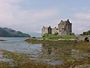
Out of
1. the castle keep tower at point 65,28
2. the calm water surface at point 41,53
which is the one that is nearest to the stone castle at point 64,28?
the castle keep tower at point 65,28

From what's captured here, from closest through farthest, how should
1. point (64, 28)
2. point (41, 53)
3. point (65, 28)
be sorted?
1. point (41, 53)
2. point (64, 28)
3. point (65, 28)

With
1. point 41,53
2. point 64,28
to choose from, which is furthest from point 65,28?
point 41,53

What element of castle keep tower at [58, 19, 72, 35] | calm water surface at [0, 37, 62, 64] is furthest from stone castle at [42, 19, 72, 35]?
calm water surface at [0, 37, 62, 64]

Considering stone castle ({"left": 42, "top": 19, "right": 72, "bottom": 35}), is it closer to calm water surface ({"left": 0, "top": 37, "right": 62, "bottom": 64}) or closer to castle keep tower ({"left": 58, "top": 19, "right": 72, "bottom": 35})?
castle keep tower ({"left": 58, "top": 19, "right": 72, "bottom": 35})

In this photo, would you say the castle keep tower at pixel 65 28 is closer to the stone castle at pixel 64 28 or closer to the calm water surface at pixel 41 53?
the stone castle at pixel 64 28

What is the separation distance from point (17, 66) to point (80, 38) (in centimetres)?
9210

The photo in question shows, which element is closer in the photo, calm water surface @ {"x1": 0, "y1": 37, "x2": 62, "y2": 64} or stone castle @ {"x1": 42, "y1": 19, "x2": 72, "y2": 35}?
calm water surface @ {"x1": 0, "y1": 37, "x2": 62, "y2": 64}

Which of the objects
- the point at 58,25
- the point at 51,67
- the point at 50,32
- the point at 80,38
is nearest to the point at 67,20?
the point at 58,25

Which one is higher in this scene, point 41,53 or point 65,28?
point 65,28

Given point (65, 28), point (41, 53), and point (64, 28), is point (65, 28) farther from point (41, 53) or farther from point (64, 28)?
point (41, 53)

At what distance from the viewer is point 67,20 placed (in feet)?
556

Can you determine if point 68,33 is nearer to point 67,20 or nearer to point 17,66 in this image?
point 67,20

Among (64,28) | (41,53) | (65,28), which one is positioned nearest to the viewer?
(41,53)

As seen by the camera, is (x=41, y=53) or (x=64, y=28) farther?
(x=64, y=28)
